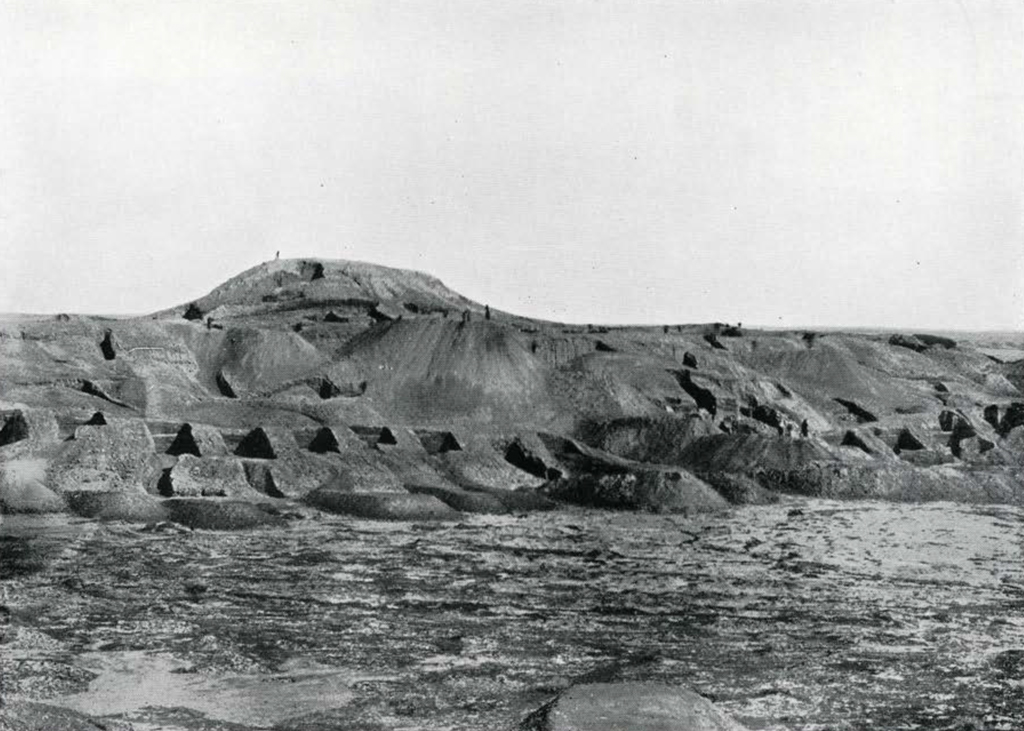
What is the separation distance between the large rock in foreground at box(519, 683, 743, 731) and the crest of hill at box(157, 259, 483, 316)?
49311mm

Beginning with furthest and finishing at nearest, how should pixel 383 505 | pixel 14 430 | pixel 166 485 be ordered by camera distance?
pixel 14 430
pixel 383 505
pixel 166 485

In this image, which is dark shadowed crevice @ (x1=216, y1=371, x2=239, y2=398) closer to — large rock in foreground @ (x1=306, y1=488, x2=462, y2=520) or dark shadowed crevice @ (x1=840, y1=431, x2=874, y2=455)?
large rock in foreground @ (x1=306, y1=488, x2=462, y2=520)

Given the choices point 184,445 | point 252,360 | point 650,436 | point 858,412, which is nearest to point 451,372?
point 650,436

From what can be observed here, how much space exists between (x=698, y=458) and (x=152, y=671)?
25.5 meters

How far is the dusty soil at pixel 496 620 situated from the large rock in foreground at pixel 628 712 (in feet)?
6.52

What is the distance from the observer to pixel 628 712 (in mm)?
12914

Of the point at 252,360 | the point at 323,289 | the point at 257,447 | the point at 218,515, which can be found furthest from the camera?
the point at 323,289

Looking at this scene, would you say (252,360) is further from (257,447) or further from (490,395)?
(257,447)

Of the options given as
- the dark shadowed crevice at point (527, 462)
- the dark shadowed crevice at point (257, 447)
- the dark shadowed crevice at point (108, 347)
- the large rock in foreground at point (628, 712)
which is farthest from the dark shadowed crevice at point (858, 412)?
the large rock in foreground at point (628, 712)

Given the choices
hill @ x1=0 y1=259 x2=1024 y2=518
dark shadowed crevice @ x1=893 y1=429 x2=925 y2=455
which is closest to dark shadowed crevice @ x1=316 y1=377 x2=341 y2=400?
hill @ x1=0 y1=259 x2=1024 y2=518

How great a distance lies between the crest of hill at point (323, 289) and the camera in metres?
61.9

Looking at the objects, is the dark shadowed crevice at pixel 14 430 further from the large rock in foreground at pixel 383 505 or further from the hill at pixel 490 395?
the large rock in foreground at pixel 383 505

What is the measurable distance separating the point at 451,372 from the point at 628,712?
34.4m

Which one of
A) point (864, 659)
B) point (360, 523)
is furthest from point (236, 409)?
point (864, 659)
